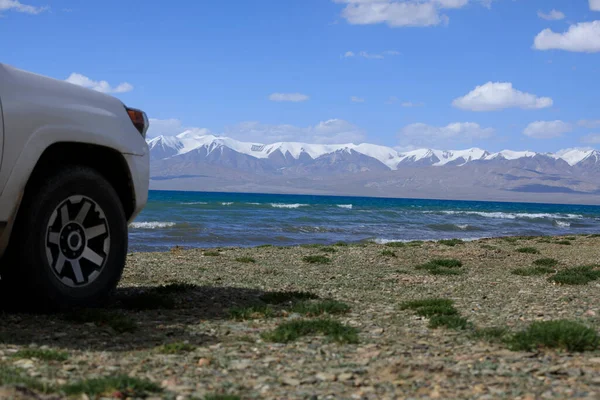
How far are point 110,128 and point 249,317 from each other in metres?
2.75

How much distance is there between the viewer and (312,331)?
6.98 m

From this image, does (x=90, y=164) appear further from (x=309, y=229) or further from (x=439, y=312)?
(x=309, y=229)

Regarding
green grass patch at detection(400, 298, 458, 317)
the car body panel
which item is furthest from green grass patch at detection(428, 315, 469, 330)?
the car body panel

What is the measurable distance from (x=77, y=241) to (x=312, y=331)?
2.71m

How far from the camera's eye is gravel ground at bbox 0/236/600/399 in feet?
16.0

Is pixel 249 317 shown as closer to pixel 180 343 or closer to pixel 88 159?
pixel 180 343

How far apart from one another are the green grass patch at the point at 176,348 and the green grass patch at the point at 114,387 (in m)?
1.13

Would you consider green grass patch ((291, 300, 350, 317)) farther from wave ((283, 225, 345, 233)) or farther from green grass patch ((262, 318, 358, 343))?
wave ((283, 225, 345, 233))

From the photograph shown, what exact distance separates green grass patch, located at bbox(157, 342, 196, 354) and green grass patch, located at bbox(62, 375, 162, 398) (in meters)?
1.13

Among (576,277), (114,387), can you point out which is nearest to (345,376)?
(114,387)

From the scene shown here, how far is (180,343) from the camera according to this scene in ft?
20.0

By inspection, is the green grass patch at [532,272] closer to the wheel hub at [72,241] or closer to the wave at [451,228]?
the wheel hub at [72,241]

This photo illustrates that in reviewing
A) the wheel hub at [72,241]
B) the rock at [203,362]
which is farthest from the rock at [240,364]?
the wheel hub at [72,241]

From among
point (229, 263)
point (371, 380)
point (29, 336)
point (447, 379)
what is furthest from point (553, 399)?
point (229, 263)
